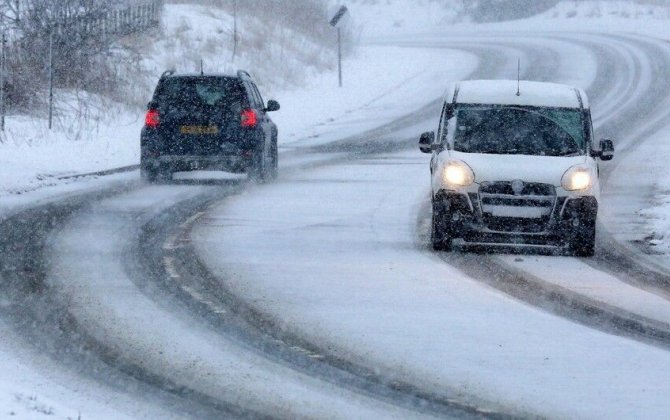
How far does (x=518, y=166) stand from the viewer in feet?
47.5

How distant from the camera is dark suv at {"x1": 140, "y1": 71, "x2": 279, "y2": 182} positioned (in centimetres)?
2173

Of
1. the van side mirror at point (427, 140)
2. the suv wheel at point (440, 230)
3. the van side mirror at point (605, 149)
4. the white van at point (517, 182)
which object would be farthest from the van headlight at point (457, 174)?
the van side mirror at point (605, 149)

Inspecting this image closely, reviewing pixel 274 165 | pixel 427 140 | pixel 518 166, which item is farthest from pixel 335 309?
pixel 274 165

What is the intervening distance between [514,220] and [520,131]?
53.8 inches

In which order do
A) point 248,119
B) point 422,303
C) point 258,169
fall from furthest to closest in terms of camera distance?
point 258,169
point 248,119
point 422,303

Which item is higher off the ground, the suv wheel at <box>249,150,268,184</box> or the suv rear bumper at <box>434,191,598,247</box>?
the suv rear bumper at <box>434,191,598,247</box>

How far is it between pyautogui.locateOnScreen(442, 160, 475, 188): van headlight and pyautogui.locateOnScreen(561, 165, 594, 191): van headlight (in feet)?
3.03

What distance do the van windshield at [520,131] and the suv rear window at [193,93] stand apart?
22.8ft

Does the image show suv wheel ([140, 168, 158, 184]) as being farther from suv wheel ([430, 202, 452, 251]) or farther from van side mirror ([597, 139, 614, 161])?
van side mirror ([597, 139, 614, 161])

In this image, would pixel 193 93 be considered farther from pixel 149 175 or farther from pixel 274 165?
pixel 274 165

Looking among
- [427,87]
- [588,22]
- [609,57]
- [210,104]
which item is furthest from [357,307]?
[588,22]

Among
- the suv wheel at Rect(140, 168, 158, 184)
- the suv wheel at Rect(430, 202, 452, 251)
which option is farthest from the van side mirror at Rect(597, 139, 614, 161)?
the suv wheel at Rect(140, 168, 158, 184)

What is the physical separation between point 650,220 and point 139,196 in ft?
22.4

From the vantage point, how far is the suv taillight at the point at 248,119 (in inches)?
861
